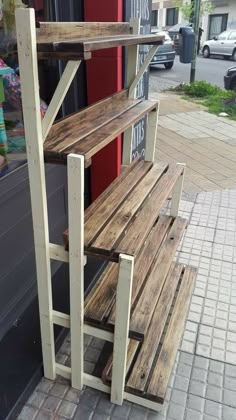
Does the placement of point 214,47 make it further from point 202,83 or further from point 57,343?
point 57,343

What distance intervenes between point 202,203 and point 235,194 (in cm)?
42

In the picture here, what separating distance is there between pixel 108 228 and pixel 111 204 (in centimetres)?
21

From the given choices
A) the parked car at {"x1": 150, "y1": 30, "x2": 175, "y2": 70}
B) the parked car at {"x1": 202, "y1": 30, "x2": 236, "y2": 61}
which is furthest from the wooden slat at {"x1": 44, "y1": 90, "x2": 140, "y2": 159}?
the parked car at {"x1": 202, "y1": 30, "x2": 236, "y2": 61}

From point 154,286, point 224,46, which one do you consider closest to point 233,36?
point 224,46

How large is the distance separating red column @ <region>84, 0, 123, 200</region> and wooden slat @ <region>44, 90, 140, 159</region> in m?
0.33

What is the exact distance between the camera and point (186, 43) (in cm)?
872

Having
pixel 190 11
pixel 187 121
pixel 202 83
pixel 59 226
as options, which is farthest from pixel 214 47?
pixel 59 226

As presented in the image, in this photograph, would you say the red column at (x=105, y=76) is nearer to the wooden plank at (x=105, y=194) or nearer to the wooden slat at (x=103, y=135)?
the wooden plank at (x=105, y=194)

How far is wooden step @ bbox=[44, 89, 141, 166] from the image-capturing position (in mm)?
1359

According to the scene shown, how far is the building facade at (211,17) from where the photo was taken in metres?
26.7

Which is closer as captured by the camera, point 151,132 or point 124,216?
point 124,216

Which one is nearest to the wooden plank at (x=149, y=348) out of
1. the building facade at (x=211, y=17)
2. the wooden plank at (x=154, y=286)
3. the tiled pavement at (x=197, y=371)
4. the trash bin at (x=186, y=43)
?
the tiled pavement at (x=197, y=371)

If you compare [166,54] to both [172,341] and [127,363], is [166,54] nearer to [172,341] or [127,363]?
[172,341]

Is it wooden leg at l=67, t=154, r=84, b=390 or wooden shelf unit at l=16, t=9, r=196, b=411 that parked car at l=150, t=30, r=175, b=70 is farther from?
wooden leg at l=67, t=154, r=84, b=390
